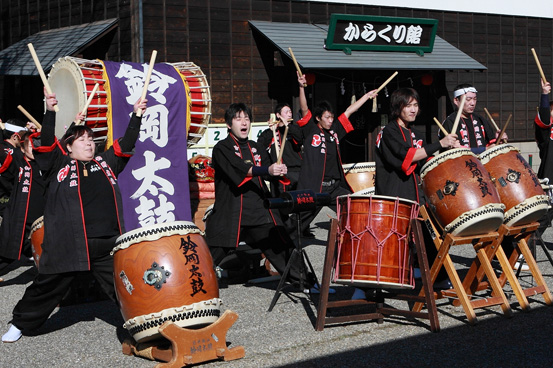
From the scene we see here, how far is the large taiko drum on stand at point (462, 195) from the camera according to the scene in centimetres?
527

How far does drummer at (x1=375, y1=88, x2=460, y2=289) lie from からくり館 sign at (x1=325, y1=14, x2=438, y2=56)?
6.74 m

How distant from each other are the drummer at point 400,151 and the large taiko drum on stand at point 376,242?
2.66 feet

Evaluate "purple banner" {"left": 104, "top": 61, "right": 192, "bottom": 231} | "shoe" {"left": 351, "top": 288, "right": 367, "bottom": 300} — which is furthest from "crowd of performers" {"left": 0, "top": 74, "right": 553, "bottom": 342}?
"purple banner" {"left": 104, "top": 61, "right": 192, "bottom": 231}

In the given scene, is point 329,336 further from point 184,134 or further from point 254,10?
point 254,10

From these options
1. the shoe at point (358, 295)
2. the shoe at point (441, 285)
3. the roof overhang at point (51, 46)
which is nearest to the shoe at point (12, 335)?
the shoe at point (358, 295)

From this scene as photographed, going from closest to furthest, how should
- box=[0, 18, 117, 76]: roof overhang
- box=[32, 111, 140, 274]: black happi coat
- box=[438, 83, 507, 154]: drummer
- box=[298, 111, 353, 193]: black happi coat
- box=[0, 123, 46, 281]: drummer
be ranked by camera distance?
box=[32, 111, 140, 274]: black happi coat
box=[438, 83, 507, 154]: drummer
box=[0, 123, 46, 281]: drummer
box=[298, 111, 353, 193]: black happi coat
box=[0, 18, 117, 76]: roof overhang

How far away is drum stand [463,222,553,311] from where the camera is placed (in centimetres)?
561

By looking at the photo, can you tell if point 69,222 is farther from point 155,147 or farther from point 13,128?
point 155,147

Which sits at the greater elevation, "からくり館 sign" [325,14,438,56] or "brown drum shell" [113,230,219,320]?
"からくり館 sign" [325,14,438,56]

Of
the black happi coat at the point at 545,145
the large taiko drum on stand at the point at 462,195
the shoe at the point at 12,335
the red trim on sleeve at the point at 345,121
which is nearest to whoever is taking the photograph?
the shoe at the point at 12,335

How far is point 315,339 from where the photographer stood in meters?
5.00

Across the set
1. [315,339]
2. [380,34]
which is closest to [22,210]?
[315,339]

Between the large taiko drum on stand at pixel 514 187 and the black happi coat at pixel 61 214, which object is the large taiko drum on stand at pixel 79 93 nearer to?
the black happi coat at pixel 61 214

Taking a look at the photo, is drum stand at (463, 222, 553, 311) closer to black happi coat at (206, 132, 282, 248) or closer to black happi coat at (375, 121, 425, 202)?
black happi coat at (375, 121, 425, 202)
